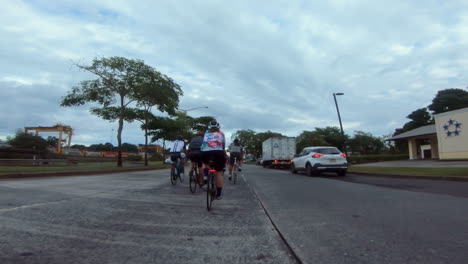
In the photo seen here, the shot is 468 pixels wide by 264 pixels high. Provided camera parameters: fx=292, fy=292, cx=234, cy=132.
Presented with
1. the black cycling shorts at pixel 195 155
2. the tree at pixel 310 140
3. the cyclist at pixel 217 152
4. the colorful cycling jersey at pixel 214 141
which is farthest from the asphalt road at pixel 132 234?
the tree at pixel 310 140

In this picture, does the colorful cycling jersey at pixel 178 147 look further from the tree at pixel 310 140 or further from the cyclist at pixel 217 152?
the tree at pixel 310 140

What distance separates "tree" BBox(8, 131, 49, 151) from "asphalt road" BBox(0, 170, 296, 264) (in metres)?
40.2

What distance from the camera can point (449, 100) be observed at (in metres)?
58.1

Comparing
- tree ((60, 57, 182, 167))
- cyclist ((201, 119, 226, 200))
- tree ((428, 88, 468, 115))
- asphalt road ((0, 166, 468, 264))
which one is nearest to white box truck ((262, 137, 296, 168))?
tree ((60, 57, 182, 167))

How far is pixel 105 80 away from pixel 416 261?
22.1m

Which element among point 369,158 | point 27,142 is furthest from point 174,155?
point 27,142

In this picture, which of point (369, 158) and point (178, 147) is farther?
point (369, 158)

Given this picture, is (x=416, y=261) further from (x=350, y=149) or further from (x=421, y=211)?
(x=350, y=149)

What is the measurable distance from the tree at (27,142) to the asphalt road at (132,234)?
40.2 metres

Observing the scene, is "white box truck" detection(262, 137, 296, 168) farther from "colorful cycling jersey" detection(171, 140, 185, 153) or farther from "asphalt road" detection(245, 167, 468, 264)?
"asphalt road" detection(245, 167, 468, 264)

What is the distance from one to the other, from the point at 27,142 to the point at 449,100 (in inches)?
2893

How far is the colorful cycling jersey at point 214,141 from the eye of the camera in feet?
18.9

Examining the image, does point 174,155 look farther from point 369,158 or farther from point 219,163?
point 369,158

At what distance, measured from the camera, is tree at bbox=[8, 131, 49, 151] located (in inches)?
1534
